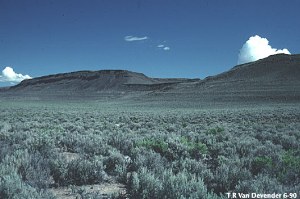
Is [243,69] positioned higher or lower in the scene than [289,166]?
higher

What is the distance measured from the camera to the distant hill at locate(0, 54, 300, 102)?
235 ft

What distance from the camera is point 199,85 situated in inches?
3814

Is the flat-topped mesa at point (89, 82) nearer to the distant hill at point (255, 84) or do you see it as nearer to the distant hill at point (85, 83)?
the distant hill at point (85, 83)

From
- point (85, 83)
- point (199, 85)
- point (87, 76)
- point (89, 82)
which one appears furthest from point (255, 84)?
point (87, 76)

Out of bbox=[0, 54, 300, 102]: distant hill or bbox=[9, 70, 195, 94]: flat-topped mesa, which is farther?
bbox=[9, 70, 195, 94]: flat-topped mesa

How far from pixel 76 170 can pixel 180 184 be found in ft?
6.64

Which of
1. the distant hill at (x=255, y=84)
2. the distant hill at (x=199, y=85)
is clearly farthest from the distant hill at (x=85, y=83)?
the distant hill at (x=255, y=84)

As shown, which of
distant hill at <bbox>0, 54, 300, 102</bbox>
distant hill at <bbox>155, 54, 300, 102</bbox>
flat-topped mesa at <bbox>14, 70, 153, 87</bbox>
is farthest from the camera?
flat-topped mesa at <bbox>14, 70, 153, 87</bbox>

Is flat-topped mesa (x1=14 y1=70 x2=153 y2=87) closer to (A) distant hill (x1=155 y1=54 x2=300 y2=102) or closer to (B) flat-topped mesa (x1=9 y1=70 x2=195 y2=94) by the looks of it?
(B) flat-topped mesa (x1=9 y1=70 x2=195 y2=94)

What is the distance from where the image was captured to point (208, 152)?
24.5ft

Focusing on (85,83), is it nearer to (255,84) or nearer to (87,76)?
(87,76)

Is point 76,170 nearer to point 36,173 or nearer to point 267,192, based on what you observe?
point 36,173

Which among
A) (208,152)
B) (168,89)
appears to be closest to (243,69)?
(168,89)

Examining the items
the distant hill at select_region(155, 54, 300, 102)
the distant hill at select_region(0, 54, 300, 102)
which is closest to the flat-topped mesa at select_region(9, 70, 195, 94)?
the distant hill at select_region(0, 54, 300, 102)
